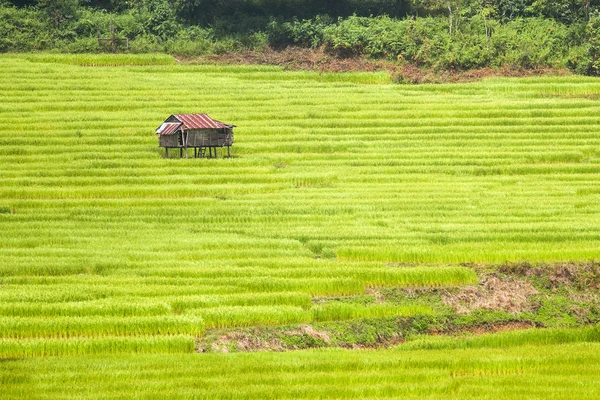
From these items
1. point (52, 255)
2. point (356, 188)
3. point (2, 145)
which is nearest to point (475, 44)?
point (356, 188)

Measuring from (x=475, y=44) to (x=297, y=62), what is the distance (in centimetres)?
Answer: 1130

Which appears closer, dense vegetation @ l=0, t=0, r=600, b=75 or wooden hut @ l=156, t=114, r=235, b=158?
wooden hut @ l=156, t=114, r=235, b=158

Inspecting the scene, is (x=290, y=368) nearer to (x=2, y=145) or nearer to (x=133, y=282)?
(x=133, y=282)

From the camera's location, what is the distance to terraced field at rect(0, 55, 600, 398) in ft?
83.7

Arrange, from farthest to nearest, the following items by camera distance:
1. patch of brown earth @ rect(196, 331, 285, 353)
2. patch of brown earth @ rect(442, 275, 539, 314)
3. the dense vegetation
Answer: the dense vegetation
patch of brown earth @ rect(442, 275, 539, 314)
patch of brown earth @ rect(196, 331, 285, 353)

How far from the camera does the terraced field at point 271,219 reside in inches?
1005

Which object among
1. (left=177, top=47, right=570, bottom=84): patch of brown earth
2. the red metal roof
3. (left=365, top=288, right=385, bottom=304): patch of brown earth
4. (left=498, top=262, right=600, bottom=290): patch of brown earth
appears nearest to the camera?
(left=365, top=288, right=385, bottom=304): patch of brown earth

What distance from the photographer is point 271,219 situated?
4356cm

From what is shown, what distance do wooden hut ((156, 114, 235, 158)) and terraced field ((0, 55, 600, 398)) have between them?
4.83 feet

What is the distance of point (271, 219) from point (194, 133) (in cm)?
1204

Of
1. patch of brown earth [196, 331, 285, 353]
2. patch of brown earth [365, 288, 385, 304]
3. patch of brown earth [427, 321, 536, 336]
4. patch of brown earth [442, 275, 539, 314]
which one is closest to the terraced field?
patch of brown earth [365, 288, 385, 304]

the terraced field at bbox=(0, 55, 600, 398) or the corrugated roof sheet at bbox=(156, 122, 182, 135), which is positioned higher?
the corrugated roof sheet at bbox=(156, 122, 182, 135)

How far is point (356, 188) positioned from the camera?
4938 centimetres

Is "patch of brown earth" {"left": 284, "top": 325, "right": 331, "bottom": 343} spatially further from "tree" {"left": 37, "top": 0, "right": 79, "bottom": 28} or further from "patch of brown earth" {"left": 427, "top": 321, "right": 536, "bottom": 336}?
"tree" {"left": 37, "top": 0, "right": 79, "bottom": 28}
